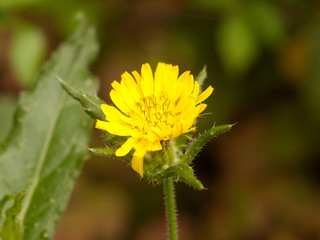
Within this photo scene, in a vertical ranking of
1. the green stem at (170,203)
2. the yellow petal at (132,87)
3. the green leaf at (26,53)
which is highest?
the green leaf at (26,53)

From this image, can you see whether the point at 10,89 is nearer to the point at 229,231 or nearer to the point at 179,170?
the point at 229,231

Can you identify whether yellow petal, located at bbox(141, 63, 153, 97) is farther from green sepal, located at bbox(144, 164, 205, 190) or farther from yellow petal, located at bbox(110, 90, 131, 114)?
green sepal, located at bbox(144, 164, 205, 190)


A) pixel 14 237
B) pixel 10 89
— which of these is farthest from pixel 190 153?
pixel 10 89

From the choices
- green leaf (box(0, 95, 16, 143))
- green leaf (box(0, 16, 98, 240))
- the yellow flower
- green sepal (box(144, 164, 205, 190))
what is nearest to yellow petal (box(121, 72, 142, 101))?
the yellow flower

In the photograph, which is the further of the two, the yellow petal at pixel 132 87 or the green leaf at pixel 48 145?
the green leaf at pixel 48 145

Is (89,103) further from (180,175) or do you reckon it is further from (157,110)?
(180,175)

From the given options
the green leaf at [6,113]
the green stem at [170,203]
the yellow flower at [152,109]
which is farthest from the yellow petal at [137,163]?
the green leaf at [6,113]

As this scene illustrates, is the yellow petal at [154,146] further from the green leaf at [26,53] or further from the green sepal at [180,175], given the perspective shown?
the green leaf at [26,53]
